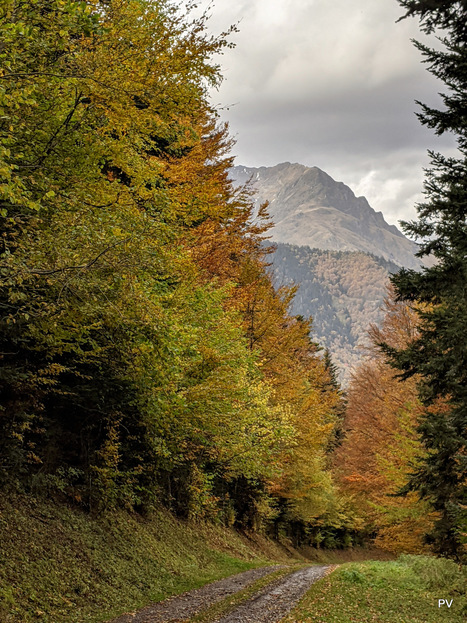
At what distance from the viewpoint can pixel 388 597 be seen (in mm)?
12430

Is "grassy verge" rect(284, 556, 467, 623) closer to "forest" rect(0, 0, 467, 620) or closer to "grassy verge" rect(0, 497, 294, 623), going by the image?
"forest" rect(0, 0, 467, 620)

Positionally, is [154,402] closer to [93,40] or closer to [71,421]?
[71,421]

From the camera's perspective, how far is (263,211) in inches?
896

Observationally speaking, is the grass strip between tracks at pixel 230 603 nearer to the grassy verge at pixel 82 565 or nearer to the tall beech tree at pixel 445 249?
the grassy verge at pixel 82 565

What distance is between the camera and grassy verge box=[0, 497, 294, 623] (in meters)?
8.33

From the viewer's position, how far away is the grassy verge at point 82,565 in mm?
8328

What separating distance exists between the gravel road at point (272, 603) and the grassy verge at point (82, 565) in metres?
2.08

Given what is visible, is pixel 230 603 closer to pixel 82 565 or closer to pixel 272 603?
pixel 272 603

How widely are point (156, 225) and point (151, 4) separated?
5.40 meters

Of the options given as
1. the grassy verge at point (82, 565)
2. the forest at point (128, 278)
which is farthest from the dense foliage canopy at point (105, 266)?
the grassy verge at point (82, 565)

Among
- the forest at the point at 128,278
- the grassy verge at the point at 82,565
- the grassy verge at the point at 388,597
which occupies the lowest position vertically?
the grassy verge at the point at 388,597

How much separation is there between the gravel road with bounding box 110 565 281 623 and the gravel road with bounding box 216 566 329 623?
0.80 meters

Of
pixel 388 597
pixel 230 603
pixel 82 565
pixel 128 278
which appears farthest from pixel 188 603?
pixel 128 278

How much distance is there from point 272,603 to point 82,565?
445 cm
